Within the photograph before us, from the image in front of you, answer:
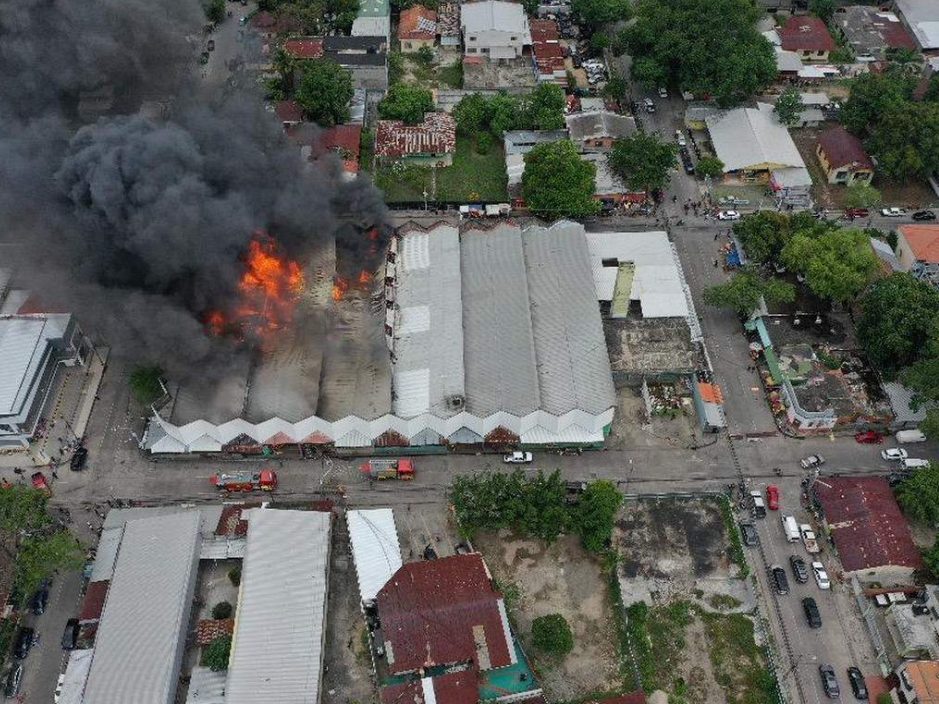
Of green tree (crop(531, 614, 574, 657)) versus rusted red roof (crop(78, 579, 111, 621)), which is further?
rusted red roof (crop(78, 579, 111, 621))

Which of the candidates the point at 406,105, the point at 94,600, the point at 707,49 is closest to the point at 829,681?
the point at 94,600

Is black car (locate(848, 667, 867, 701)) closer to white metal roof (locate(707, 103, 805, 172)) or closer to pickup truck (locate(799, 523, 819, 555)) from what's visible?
pickup truck (locate(799, 523, 819, 555))

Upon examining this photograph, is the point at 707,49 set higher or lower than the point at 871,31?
lower

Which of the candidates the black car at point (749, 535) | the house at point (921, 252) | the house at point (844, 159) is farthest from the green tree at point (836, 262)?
the black car at point (749, 535)

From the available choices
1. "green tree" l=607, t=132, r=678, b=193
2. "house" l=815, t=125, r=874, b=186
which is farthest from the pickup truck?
"house" l=815, t=125, r=874, b=186

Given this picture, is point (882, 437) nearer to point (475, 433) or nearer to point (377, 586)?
point (475, 433)

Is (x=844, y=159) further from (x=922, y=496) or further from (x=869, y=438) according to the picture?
(x=922, y=496)

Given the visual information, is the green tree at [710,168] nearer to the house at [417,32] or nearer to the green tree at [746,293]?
the green tree at [746,293]
